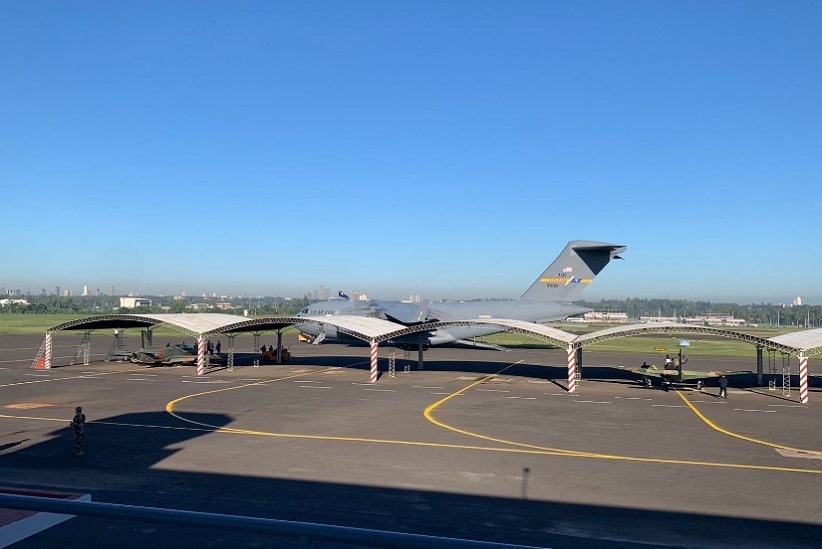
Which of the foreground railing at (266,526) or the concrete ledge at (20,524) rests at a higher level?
the foreground railing at (266,526)

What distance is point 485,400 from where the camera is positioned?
3525 centimetres

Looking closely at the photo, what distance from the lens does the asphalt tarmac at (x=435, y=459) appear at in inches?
571

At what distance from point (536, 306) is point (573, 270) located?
565 centimetres

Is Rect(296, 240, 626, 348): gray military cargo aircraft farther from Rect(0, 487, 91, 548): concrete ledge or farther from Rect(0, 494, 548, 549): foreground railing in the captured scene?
Rect(0, 494, 548, 549): foreground railing

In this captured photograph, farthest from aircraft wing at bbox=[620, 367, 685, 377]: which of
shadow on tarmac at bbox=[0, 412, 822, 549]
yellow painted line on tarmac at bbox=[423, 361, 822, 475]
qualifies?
shadow on tarmac at bbox=[0, 412, 822, 549]

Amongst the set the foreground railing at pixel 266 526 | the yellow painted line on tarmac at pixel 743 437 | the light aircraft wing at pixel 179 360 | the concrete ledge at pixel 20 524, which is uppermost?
the foreground railing at pixel 266 526

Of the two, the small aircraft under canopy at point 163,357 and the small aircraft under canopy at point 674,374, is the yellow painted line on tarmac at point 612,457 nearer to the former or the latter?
the small aircraft under canopy at point 674,374

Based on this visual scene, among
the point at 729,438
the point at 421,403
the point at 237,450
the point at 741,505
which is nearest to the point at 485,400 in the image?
the point at 421,403

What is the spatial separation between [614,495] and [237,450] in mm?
12792

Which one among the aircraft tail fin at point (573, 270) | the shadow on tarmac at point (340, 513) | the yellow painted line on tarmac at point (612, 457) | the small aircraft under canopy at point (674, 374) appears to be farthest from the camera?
the aircraft tail fin at point (573, 270)

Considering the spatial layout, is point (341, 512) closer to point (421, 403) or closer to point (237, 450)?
point (237, 450)

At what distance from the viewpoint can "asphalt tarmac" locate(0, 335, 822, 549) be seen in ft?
47.6

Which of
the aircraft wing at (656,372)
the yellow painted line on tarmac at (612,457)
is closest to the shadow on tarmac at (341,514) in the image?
the yellow painted line on tarmac at (612,457)

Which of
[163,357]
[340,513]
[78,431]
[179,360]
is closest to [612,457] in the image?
[340,513]
